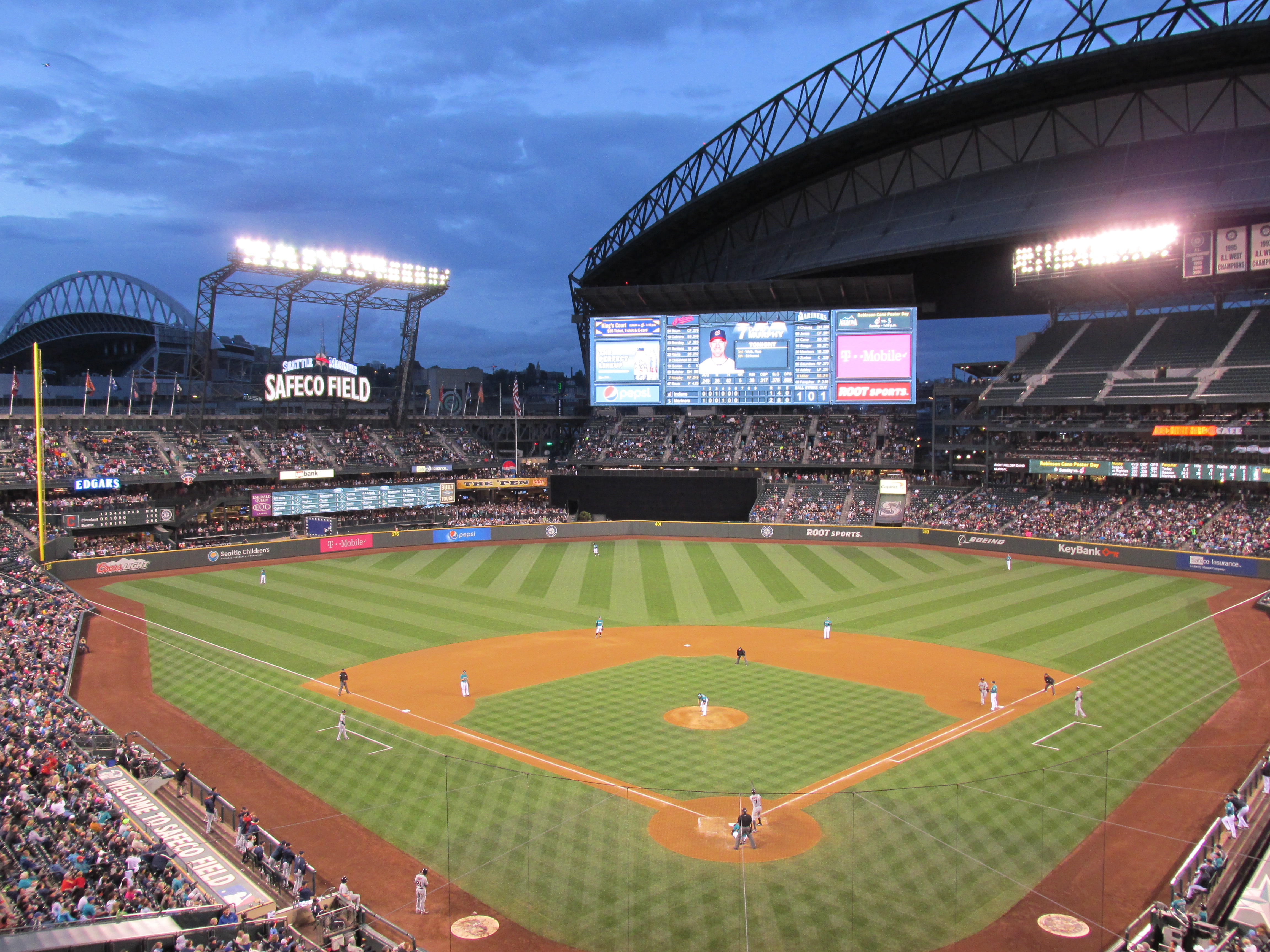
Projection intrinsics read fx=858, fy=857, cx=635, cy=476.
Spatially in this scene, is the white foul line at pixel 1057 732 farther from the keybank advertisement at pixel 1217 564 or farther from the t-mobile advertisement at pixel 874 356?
the t-mobile advertisement at pixel 874 356

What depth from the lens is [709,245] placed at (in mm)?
82188

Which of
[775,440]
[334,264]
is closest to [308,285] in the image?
[334,264]

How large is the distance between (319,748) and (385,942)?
10.9 m

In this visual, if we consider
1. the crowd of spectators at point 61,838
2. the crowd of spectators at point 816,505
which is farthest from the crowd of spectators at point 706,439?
the crowd of spectators at point 61,838

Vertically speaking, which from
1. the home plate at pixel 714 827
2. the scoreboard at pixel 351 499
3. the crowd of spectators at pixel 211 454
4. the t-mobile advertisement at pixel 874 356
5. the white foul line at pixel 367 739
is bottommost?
the white foul line at pixel 367 739

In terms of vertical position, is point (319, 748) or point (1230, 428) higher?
point (1230, 428)

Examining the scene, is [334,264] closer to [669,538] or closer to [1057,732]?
[669,538]

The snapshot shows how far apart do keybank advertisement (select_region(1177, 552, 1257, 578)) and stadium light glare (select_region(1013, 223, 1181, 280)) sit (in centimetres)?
1958

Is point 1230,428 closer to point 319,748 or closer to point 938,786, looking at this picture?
point 938,786

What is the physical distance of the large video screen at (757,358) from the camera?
6688 cm

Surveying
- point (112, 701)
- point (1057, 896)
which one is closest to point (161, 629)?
point (112, 701)

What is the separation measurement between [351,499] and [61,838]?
170ft

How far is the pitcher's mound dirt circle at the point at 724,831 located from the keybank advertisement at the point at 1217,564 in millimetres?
39193

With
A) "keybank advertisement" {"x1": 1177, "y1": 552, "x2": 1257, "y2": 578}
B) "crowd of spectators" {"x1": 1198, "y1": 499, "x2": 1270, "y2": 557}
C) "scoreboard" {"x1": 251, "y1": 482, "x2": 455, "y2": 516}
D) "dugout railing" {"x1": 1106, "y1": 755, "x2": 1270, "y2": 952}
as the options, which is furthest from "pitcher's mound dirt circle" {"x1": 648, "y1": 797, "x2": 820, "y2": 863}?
"scoreboard" {"x1": 251, "y1": 482, "x2": 455, "y2": 516}
